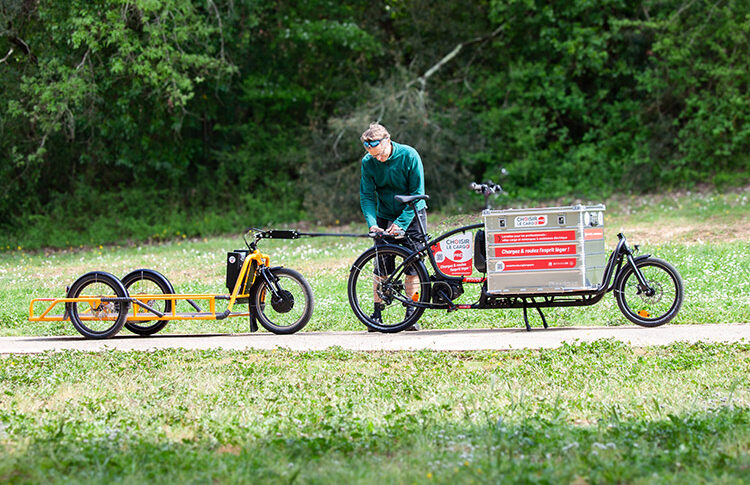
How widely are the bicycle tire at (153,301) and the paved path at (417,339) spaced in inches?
8.0

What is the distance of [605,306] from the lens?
9430mm

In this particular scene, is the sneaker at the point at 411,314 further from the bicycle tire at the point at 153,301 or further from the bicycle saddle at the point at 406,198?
the bicycle tire at the point at 153,301

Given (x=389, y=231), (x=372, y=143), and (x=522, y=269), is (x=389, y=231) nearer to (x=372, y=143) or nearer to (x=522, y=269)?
(x=372, y=143)

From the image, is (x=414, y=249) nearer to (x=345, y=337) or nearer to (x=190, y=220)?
(x=345, y=337)

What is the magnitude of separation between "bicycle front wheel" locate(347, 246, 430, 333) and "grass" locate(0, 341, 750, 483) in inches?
47.7

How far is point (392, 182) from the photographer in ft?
27.2

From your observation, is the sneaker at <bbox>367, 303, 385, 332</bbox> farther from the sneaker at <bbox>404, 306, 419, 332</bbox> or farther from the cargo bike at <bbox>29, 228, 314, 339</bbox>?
the cargo bike at <bbox>29, 228, 314, 339</bbox>

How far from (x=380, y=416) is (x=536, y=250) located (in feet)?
9.80

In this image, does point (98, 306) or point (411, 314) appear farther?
point (98, 306)

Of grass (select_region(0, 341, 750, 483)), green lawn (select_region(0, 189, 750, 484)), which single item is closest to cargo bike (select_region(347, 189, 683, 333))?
green lawn (select_region(0, 189, 750, 484))

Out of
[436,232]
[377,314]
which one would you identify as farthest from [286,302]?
[436,232]

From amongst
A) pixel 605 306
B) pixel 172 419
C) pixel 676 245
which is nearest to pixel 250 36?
pixel 676 245

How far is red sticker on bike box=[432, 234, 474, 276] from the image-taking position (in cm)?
812

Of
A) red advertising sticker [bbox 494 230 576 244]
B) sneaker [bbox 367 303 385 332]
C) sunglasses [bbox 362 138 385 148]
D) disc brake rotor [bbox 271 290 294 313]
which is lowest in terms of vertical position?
sneaker [bbox 367 303 385 332]
